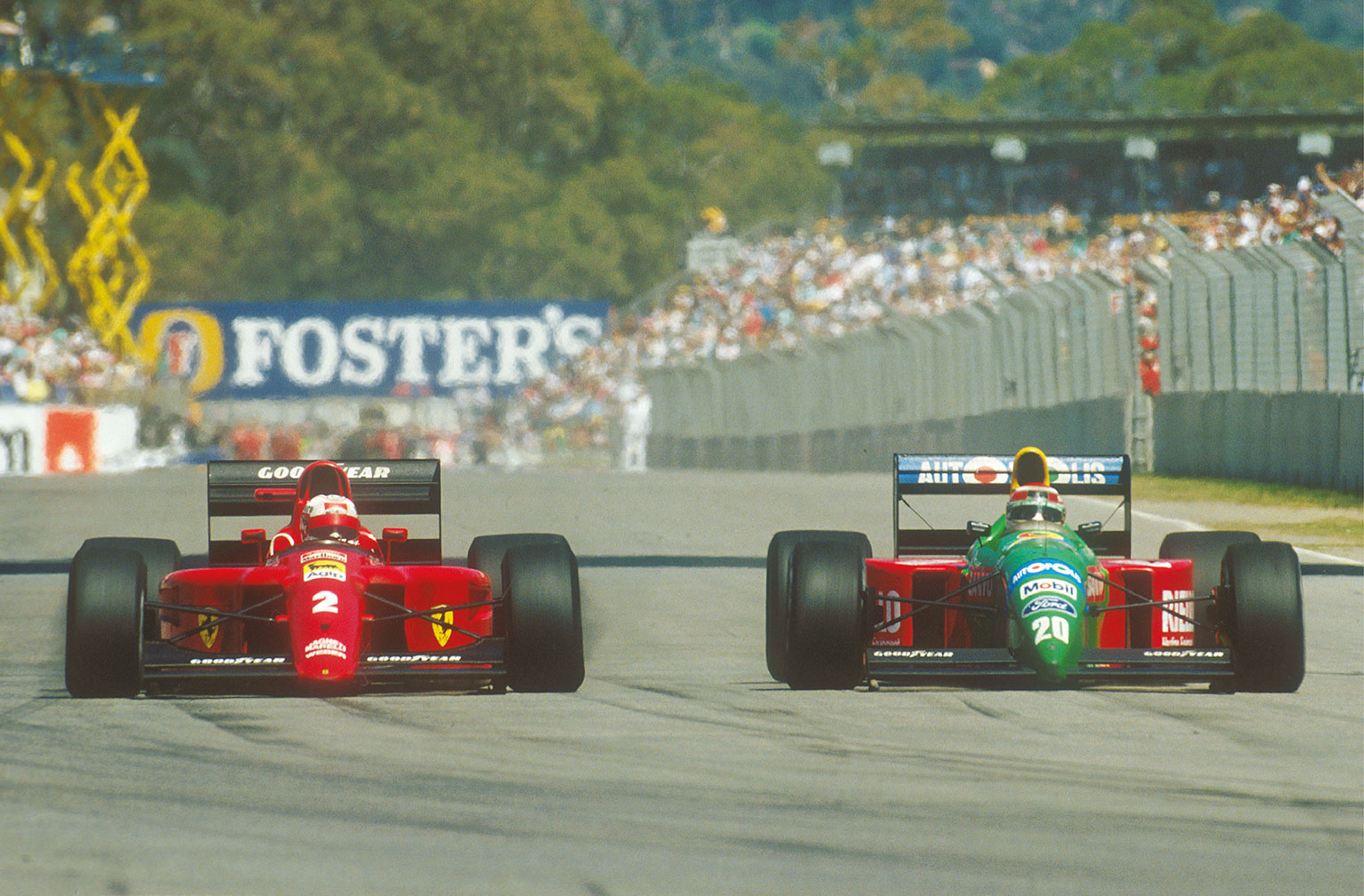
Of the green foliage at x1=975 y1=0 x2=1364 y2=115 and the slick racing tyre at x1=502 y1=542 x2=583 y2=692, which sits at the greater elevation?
the green foliage at x1=975 y1=0 x2=1364 y2=115

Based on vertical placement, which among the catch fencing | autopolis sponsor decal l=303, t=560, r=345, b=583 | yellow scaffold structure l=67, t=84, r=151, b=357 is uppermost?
yellow scaffold structure l=67, t=84, r=151, b=357

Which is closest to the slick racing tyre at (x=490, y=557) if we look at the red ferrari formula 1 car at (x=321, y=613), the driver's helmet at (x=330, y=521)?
the red ferrari formula 1 car at (x=321, y=613)

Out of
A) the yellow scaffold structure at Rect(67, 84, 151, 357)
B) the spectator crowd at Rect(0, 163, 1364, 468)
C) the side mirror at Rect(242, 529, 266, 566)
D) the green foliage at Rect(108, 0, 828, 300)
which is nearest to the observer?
the side mirror at Rect(242, 529, 266, 566)

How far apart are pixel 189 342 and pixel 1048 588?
Answer: 4725 cm

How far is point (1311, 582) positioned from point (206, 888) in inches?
379

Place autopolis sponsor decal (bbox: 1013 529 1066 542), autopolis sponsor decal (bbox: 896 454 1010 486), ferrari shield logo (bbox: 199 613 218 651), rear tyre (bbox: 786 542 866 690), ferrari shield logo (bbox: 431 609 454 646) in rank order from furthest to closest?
autopolis sponsor decal (bbox: 896 454 1010 486) → ferrari shield logo (bbox: 199 613 218 651) → ferrari shield logo (bbox: 431 609 454 646) → autopolis sponsor decal (bbox: 1013 529 1066 542) → rear tyre (bbox: 786 542 866 690)

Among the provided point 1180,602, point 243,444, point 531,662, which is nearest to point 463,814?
point 531,662

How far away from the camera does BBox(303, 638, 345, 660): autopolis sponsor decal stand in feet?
25.9

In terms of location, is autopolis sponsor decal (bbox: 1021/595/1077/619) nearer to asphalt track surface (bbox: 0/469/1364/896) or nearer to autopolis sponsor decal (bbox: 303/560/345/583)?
Result: asphalt track surface (bbox: 0/469/1364/896)

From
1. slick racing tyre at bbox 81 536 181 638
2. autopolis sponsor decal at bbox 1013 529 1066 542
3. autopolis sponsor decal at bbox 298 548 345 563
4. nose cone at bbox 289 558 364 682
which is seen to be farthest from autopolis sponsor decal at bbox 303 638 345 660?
autopolis sponsor decal at bbox 1013 529 1066 542

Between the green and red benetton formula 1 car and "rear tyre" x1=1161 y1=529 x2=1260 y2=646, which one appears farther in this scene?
"rear tyre" x1=1161 y1=529 x2=1260 y2=646

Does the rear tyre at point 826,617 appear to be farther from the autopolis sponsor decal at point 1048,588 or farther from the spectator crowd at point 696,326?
the spectator crowd at point 696,326

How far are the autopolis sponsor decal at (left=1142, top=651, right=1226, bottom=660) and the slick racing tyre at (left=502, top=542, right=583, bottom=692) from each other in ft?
6.39

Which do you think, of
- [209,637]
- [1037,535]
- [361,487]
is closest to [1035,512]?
[1037,535]
